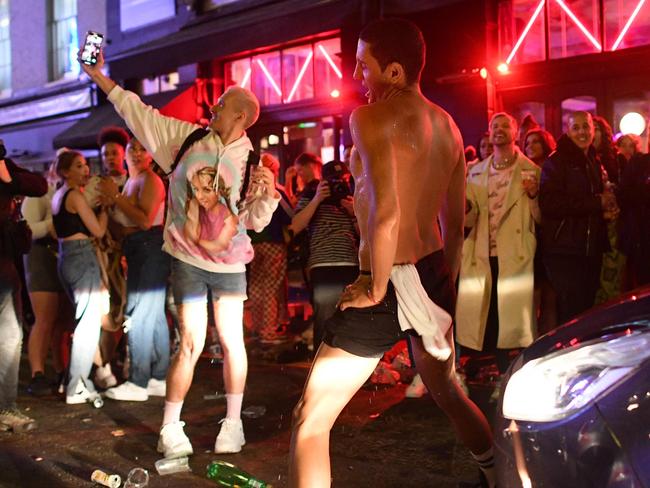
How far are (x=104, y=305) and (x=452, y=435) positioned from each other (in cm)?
313

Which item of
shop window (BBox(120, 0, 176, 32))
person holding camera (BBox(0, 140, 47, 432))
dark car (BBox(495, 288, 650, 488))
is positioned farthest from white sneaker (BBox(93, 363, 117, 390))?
shop window (BBox(120, 0, 176, 32))

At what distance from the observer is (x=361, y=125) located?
3.04 metres

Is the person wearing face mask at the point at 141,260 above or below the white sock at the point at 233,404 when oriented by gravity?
above

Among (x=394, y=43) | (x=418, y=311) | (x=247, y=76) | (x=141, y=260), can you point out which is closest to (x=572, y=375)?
(x=418, y=311)

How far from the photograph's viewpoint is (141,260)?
6.33m

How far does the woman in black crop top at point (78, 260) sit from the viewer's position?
6.12 metres

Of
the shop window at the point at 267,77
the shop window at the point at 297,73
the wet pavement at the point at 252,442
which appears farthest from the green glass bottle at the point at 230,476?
the shop window at the point at 267,77

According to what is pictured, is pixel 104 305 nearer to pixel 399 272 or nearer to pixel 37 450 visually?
pixel 37 450

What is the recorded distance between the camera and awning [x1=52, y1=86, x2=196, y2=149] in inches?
558

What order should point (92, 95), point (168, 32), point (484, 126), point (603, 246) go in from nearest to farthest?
point (603, 246) → point (484, 126) → point (168, 32) → point (92, 95)

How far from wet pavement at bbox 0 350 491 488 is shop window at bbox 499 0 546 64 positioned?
215 inches

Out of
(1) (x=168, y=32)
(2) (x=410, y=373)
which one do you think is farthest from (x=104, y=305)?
(1) (x=168, y=32)

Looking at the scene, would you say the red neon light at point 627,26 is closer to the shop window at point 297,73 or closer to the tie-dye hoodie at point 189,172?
the shop window at point 297,73

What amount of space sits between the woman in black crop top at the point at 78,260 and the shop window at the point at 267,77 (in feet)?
25.1
